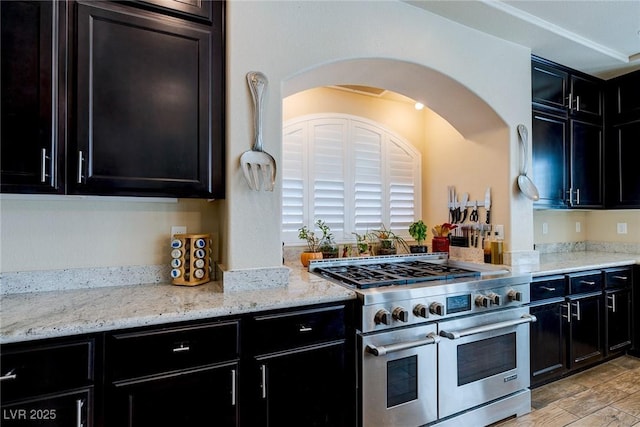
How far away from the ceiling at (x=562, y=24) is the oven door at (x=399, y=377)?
6.97 ft

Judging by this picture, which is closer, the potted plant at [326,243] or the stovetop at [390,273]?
the stovetop at [390,273]

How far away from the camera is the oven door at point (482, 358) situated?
75.9 inches

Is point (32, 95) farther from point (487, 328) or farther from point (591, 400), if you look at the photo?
point (591, 400)

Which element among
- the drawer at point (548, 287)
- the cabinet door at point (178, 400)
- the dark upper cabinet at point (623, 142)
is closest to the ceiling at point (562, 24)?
the dark upper cabinet at point (623, 142)

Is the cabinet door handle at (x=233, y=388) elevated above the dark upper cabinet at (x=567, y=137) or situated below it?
below

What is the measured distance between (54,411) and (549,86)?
157 inches

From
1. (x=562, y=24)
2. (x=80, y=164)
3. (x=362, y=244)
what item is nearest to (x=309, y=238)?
(x=362, y=244)

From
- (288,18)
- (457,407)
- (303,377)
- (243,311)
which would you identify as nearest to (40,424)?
(243,311)

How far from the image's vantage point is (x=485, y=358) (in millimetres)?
2068

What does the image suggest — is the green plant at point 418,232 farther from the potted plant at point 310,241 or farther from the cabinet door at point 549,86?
the cabinet door at point 549,86

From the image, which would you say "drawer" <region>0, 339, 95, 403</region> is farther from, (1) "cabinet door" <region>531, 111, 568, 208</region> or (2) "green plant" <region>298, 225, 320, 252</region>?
(1) "cabinet door" <region>531, 111, 568, 208</region>

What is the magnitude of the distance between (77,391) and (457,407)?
195 centimetres

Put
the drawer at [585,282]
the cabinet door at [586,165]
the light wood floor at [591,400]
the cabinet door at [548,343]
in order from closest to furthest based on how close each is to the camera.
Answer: the light wood floor at [591,400] < the cabinet door at [548,343] < the drawer at [585,282] < the cabinet door at [586,165]

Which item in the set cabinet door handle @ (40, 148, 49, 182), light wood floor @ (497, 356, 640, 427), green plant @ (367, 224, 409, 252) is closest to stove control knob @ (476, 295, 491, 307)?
light wood floor @ (497, 356, 640, 427)
